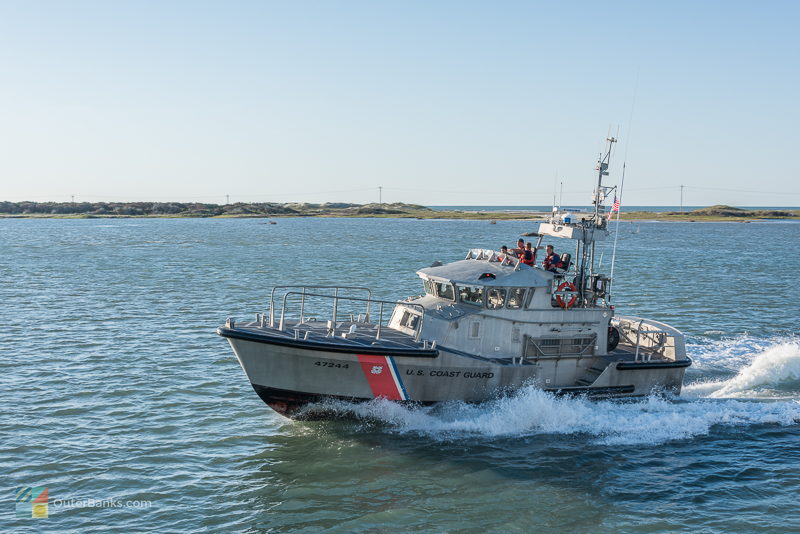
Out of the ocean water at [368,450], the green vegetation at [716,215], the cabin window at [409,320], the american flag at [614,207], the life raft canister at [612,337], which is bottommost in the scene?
the ocean water at [368,450]

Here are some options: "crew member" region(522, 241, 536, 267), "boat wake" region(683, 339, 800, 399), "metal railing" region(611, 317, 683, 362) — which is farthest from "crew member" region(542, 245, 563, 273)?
"boat wake" region(683, 339, 800, 399)

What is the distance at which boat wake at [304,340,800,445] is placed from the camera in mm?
15969

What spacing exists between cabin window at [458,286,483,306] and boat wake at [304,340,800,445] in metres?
2.41

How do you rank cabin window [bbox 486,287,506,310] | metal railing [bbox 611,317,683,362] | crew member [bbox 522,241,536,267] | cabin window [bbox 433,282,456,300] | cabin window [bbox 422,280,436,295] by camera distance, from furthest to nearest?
metal railing [bbox 611,317,683,362], crew member [bbox 522,241,536,267], cabin window [bbox 422,280,436,295], cabin window [bbox 433,282,456,300], cabin window [bbox 486,287,506,310]

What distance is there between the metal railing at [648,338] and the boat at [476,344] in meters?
0.04

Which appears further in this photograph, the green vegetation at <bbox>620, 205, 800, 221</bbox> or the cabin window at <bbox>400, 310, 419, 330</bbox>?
the green vegetation at <bbox>620, 205, 800, 221</bbox>

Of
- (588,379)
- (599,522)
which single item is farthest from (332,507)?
(588,379)

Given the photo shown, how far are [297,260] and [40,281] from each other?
62.2 ft

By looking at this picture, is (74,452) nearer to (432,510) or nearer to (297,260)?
(432,510)
